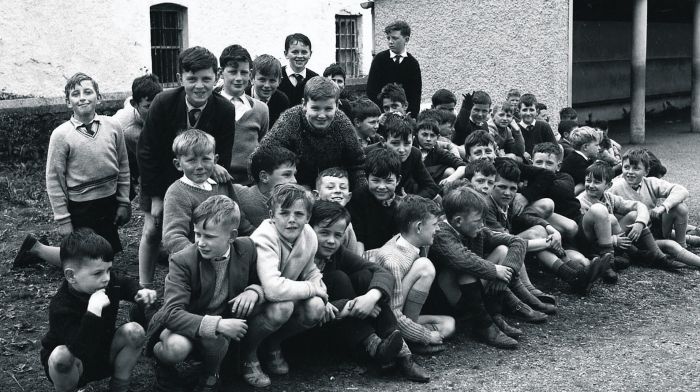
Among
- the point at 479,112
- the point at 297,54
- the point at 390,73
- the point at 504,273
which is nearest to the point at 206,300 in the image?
the point at 504,273

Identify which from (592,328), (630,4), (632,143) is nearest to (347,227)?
(592,328)

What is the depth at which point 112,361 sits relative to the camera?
12.4 ft

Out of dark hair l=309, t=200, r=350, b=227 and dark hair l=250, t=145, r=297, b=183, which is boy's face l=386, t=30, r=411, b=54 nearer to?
dark hair l=250, t=145, r=297, b=183

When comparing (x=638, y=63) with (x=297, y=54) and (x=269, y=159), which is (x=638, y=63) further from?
(x=269, y=159)

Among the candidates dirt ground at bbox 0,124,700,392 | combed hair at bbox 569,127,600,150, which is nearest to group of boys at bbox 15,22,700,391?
dirt ground at bbox 0,124,700,392

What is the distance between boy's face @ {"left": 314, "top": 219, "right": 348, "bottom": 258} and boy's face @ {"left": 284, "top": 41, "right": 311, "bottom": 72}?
270cm

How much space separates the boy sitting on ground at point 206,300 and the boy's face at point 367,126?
7.37 feet

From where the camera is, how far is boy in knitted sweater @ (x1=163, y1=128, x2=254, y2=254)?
434 cm

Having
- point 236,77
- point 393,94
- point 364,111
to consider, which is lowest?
point 364,111

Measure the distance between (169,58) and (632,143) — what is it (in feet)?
27.6

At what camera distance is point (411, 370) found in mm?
4270

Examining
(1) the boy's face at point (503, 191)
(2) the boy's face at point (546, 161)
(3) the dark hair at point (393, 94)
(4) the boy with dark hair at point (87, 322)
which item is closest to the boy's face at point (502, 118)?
(3) the dark hair at point (393, 94)

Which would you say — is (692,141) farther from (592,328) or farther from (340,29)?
(592,328)

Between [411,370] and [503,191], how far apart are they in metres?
1.95
